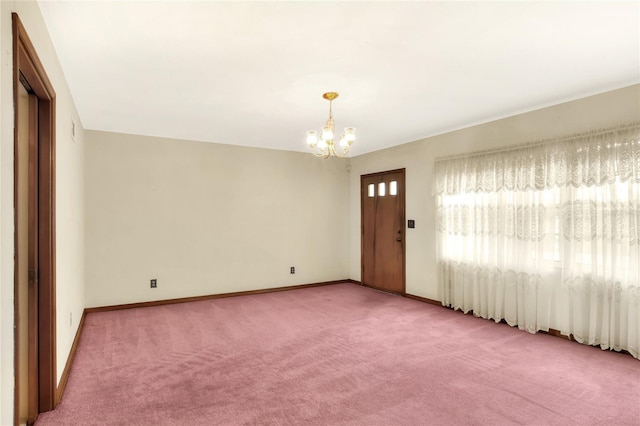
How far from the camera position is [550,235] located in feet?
12.4

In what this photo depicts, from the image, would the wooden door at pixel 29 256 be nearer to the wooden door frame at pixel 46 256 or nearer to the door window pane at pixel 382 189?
the wooden door frame at pixel 46 256

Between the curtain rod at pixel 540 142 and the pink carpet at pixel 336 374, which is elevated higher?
the curtain rod at pixel 540 142

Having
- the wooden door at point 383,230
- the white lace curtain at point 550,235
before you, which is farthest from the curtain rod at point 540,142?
the wooden door at point 383,230

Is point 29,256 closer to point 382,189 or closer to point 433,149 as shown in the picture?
point 433,149

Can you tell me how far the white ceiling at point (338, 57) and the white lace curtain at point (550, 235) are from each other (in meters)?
0.65

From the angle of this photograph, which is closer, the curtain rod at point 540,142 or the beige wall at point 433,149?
the curtain rod at point 540,142

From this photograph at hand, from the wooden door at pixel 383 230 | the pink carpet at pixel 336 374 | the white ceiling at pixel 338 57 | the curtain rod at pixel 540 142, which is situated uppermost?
the white ceiling at pixel 338 57

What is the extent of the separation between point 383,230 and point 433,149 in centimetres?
165

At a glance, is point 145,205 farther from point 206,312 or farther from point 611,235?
point 611,235

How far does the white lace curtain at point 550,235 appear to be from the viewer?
10.6ft

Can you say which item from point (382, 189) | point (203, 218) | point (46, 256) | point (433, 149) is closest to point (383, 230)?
point (382, 189)

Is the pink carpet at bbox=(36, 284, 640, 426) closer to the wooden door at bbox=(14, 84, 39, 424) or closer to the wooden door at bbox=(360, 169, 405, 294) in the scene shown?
the wooden door at bbox=(14, 84, 39, 424)

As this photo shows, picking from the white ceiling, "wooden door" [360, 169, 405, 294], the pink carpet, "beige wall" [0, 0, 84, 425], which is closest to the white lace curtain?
the pink carpet

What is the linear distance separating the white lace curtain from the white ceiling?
653 millimetres
